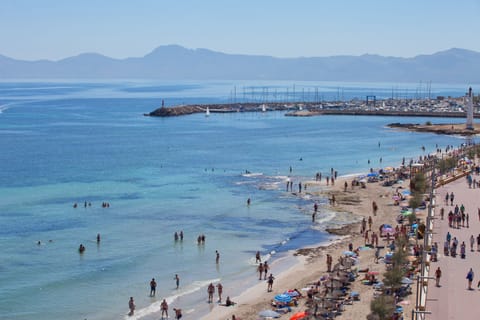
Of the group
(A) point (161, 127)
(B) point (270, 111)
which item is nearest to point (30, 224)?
(A) point (161, 127)

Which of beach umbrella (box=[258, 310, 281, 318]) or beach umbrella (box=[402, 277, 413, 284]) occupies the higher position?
beach umbrella (box=[402, 277, 413, 284])

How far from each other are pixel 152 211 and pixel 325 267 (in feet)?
48.5

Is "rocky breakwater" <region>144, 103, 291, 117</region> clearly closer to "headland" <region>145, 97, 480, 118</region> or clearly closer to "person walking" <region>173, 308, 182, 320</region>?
"headland" <region>145, 97, 480, 118</region>

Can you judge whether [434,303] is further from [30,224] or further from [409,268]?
[30,224]

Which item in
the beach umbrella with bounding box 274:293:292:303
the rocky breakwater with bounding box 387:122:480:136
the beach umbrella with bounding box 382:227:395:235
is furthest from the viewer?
the rocky breakwater with bounding box 387:122:480:136

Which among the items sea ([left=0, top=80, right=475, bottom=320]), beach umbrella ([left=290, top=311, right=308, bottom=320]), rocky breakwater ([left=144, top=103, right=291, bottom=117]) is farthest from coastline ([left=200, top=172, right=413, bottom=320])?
rocky breakwater ([left=144, top=103, right=291, bottom=117])

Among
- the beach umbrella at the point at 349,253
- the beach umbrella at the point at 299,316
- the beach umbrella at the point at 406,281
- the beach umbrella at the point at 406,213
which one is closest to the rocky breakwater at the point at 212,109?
the beach umbrella at the point at 406,213

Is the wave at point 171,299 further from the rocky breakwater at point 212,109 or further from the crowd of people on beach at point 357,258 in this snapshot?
the rocky breakwater at point 212,109

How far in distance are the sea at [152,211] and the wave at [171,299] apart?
0.08 metres

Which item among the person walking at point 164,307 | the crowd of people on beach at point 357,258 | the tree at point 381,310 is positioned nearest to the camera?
the tree at point 381,310

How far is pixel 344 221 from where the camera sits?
37750 millimetres

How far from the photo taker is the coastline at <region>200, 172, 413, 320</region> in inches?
909

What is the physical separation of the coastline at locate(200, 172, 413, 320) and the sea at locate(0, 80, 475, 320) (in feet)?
2.40

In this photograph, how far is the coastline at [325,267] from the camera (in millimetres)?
23094
